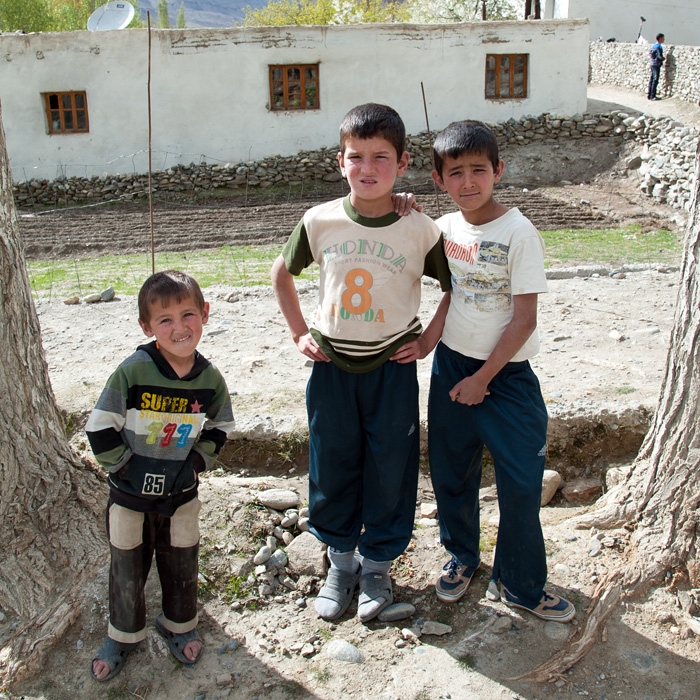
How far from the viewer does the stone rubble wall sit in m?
14.7

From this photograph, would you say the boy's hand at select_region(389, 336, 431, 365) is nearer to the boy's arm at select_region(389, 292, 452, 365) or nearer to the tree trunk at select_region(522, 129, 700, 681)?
the boy's arm at select_region(389, 292, 452, 365)

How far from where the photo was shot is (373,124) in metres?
2.03

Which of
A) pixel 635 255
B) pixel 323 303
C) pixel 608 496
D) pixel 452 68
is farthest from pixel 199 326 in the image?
pixel 452 68

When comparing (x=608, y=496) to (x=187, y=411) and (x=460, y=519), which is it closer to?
(x=460, y=519)

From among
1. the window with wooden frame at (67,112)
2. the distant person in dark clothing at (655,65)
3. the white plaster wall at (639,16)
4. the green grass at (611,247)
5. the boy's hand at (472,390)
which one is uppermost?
the white plaster wall at (639,16)

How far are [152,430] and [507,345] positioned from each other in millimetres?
1071

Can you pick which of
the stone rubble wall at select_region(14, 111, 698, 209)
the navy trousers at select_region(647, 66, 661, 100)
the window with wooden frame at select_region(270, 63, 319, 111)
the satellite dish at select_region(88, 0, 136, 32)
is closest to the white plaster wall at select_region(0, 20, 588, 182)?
the window with wooden frame at select_region(270, 63, 319, 111)

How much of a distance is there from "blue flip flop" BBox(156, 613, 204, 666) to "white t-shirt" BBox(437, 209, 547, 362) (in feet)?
4.01

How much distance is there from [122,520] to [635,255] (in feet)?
26.3

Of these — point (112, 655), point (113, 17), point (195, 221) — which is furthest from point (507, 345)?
point (113, 17)

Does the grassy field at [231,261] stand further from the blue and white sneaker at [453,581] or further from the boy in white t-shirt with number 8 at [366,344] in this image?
the blue and white sneaker at [453,581]

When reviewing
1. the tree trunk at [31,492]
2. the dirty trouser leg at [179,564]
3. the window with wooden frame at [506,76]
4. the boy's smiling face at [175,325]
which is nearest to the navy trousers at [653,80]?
the window with wooden frame at [506,76]

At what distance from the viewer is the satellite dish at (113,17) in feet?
50.8

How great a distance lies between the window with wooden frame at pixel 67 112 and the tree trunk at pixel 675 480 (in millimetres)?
15791
